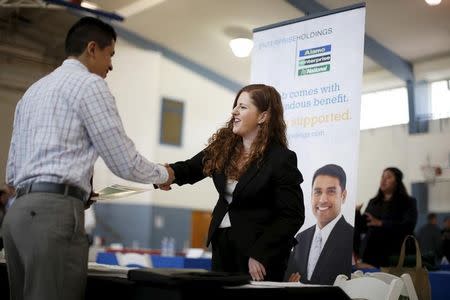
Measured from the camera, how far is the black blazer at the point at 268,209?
2.09 meters

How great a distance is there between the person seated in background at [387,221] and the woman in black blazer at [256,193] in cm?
269

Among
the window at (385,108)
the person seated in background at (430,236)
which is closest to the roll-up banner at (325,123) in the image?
the person seated in background at (430,236)

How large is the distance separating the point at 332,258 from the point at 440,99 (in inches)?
313

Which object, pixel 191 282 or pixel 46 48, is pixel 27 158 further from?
pixel 46 48

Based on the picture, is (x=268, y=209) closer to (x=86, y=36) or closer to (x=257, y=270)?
(x=257, y=270)

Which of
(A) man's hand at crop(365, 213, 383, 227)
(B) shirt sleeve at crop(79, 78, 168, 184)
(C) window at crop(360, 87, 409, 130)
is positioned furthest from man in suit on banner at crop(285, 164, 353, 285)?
(C) window at crop(360, 87, 409, 130)

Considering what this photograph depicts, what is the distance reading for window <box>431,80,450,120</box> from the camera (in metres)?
10.4

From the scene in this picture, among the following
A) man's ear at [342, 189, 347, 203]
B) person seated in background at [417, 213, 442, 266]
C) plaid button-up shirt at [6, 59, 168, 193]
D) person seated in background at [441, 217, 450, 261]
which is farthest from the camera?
person seated in background at [417, 213, 442, 266]

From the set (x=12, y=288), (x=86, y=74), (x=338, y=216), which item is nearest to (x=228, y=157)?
(x=86, y=74)

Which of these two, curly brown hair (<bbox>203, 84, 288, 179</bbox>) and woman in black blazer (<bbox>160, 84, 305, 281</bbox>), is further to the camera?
curly brown hair (<bbox>203, 84, 288, 179</bbox>)

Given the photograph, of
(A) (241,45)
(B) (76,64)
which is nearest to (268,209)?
(B) (76,64)

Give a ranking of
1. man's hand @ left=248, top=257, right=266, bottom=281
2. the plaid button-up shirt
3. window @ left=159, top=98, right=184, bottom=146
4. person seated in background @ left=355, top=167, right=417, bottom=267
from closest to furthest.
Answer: the plaid button-up shirt, man's hand @ left=248, top=257, right=266, bottom=281, person seated in background @ left=355, top=167, right=417, bottom=267, window @ left=159, top=98, right=184, bottom=146

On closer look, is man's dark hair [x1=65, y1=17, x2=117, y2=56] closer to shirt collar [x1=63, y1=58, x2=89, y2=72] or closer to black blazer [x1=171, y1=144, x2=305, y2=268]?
shirt collar [x1=63, y1=58, x2=89, y2=72]

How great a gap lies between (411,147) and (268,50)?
25.1 ft
